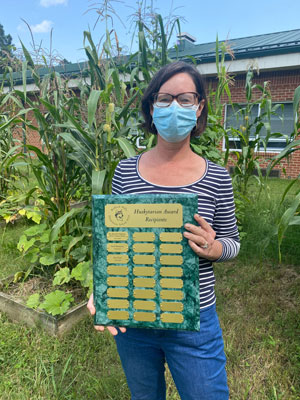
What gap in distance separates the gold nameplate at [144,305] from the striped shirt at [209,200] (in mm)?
197

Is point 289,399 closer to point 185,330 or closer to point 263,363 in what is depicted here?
point 263,363

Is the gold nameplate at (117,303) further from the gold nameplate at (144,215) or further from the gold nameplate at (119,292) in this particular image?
the gold nameplate at (144,215)

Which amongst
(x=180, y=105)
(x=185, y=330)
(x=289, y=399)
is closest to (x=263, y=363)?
(x=289, y=399)

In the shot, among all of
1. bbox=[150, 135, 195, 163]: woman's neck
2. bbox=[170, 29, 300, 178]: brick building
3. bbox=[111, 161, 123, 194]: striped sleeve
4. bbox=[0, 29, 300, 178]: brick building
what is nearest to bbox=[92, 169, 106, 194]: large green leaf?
bbox=[111, 161, 123, 194]: striped sleeve

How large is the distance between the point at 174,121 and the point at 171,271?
0.50 metres

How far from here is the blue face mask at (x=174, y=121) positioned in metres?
1.05

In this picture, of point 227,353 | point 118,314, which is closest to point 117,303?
point 118,314

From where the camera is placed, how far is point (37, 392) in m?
1.69

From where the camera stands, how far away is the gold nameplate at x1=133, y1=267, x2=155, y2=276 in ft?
2.97

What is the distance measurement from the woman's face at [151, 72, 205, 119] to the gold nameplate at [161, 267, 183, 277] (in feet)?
1.92

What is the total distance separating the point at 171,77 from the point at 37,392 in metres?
1.74

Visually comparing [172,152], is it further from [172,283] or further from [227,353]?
[227,353]

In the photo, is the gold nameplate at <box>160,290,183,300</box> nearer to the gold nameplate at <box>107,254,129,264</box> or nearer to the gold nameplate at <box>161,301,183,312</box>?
the gold nameplate at <box>161,301,183,312</box>

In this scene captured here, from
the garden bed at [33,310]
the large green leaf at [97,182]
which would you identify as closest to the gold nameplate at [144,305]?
the large green leaf at [97,182]
